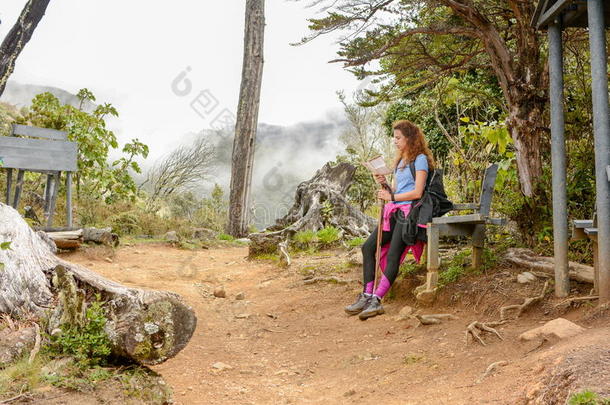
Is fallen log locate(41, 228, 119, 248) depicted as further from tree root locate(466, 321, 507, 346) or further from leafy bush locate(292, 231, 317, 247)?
tree root locate(466, 321, 507, 346)

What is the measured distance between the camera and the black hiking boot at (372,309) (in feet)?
15.3

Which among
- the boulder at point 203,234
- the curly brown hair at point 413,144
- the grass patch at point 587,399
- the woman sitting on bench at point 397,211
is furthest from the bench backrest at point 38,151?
the grass patch at point 587,399

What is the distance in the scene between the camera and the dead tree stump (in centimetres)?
870

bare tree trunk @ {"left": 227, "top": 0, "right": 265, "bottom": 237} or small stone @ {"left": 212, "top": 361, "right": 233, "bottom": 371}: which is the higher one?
bare tree trunk @ {"left": 227, "top": 0, "right": 265, "bottom": 237}

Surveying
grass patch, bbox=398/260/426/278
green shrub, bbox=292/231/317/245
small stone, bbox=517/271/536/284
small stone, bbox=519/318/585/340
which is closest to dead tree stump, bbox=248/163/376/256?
green shrub, bbox=292/231/317/245

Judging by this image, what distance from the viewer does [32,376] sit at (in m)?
2.62

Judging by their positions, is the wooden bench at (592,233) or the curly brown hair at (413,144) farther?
the curly brown hair at (413,144)

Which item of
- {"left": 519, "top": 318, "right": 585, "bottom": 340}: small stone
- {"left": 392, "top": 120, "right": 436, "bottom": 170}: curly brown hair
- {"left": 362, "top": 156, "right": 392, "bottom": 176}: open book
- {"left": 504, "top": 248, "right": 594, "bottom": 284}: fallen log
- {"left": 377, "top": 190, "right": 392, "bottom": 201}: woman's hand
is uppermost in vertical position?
{"left": 392, "top": 120, "right": 436, "bottom": 170}: curly brown hair

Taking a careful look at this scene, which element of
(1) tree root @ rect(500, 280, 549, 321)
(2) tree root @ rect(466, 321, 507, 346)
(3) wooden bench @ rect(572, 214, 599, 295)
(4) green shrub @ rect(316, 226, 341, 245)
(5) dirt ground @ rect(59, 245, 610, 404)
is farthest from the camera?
(4) green shrub @ rect(316, 226, 341, 245)

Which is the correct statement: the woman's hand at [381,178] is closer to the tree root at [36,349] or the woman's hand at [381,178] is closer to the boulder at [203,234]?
the tree root at [36,349]

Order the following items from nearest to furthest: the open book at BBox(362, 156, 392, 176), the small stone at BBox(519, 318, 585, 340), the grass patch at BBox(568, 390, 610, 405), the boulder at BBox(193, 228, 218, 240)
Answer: the grass patch at BBox(568, 390, 610, 405) → the small stone at BBox(519, 318, 585, 340) → the open book at BBox(362, 156, 392, 176) → the boulder at BBox(193, 228, 218, 240)

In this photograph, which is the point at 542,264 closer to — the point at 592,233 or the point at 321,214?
the point at 592,233

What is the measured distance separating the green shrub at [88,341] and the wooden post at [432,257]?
279 cm

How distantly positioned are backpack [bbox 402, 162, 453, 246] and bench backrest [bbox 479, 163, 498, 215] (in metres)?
0.34
